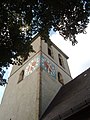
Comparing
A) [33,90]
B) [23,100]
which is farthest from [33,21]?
[23,100]

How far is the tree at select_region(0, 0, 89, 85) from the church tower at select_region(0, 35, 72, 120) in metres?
1.49

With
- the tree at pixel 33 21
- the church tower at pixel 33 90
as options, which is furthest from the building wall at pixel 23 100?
the tree at pixel 33 21

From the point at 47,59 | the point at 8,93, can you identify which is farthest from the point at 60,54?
the point at 8,93

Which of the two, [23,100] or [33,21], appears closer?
[33,21]

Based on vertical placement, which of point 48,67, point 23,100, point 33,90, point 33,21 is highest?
point 48,67

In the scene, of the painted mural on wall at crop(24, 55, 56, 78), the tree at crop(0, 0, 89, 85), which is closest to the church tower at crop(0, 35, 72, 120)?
the painted mural on wall at crop(24, 55, 56, 78)

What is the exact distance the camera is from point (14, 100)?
1084 cm

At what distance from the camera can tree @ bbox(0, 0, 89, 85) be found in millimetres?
5977

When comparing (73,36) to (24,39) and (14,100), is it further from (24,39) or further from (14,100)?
(14,100)

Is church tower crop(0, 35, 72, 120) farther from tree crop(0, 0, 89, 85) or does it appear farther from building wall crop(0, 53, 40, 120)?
tree crop(0, 0, 89, 85)

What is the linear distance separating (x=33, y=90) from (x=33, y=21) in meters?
4.59

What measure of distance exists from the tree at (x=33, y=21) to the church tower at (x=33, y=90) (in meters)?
1.49

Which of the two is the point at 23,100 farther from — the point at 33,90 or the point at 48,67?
the point at 48,67

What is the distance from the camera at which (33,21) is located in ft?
22.2
